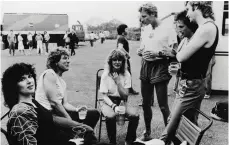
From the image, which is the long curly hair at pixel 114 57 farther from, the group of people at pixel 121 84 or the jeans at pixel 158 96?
the jeans at pixel 158 96

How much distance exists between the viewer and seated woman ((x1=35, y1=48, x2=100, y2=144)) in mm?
3127

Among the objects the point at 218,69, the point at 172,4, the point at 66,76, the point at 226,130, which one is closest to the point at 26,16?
the point at 66,76

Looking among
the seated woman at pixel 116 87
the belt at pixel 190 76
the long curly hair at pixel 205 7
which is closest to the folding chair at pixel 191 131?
the belt at pixel 190 76

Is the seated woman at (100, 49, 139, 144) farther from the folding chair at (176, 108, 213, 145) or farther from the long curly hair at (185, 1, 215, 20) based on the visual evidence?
the long curly hair at (185, 1, 215, 20)

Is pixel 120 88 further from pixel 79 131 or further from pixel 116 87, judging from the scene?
pixel 79 131

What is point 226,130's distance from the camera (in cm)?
484

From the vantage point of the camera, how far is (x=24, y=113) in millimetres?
2150

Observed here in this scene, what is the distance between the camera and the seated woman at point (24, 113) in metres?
2.11

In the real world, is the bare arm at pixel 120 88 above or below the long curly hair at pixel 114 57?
below

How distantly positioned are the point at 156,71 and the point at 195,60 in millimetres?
1302

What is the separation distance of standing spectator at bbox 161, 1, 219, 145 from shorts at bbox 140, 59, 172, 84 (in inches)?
42.8

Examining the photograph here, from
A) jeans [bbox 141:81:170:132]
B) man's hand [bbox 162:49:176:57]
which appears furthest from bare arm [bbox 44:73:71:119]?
man's hand [bbox 162:49:176:57]

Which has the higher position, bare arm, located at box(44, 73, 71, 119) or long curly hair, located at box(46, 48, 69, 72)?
long curly hair, located at box(46, 48, 69, 72)

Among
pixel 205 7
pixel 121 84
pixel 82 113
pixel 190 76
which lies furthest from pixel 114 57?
pixel 205 7
